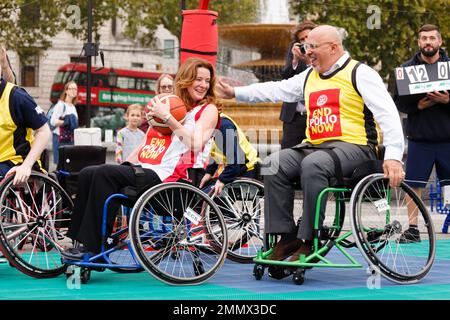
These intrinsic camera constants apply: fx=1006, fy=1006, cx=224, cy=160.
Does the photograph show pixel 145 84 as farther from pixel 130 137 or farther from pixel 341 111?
pixel 341 111

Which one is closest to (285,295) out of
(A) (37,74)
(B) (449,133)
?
(B) (449,133)

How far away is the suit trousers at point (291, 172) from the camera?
6.32 meters

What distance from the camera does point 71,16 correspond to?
3897 cm

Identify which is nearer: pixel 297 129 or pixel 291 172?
pixel 291 172

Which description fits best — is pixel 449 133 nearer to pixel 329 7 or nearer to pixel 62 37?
pixel 329 7

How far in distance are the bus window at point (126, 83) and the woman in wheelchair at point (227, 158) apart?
45459 millimetres

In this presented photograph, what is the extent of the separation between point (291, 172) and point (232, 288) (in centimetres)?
87

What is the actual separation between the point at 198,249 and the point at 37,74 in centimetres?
5410

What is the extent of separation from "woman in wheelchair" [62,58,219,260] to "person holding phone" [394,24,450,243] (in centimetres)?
302

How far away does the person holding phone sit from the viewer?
950 cm

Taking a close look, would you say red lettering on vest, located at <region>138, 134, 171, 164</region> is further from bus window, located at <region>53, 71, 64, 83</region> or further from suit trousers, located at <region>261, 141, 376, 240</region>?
bus window, located at <region>53, 71, 64, 83</region>

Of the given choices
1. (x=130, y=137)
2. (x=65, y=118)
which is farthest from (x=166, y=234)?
(x=65, y=118)

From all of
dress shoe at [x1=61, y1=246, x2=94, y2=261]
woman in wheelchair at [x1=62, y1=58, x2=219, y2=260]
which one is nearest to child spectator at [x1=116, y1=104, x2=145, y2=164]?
woman in wheelchair at [x1=62, y1=58, x2=219, y2=260]

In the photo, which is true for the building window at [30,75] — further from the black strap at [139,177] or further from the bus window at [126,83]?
the black strap at [139,177]
